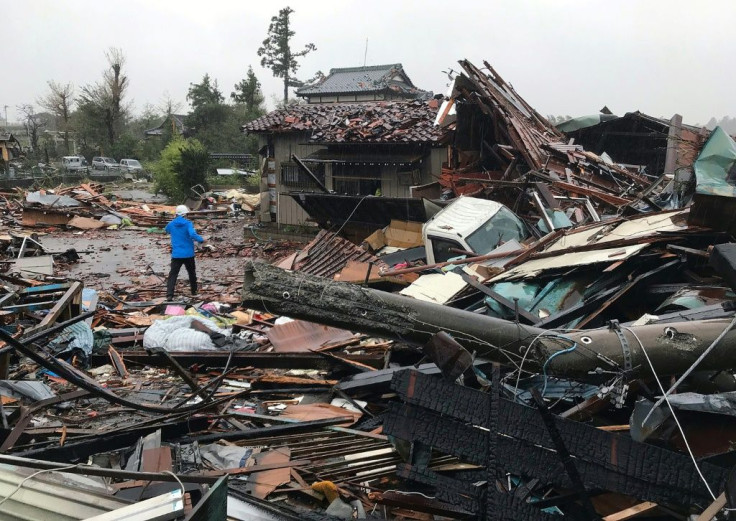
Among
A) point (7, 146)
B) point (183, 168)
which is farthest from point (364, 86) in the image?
point (7, 146)

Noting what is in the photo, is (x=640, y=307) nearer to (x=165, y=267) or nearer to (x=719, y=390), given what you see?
(x=719, y=390)

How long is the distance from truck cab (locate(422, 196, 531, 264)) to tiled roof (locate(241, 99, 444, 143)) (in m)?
6.08

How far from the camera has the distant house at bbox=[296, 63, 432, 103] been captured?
1422 inches

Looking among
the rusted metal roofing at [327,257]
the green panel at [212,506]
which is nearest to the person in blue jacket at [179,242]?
the rusted metal roofing at [327,257]

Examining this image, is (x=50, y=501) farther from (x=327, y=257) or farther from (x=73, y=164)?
(x=73, y=164)

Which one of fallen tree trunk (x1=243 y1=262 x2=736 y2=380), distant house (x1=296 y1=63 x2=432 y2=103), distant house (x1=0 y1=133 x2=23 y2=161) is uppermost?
distant house (x1=296 y1=63 x2=432 y2=103)

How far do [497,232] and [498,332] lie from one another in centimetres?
630

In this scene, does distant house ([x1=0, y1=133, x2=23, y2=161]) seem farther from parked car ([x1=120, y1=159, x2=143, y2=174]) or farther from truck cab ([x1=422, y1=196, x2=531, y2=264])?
truck cab ([x1=422, y1=196, x2=531, y2=264])

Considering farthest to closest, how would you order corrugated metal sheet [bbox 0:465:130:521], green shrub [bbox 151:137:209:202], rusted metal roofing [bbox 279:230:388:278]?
green shrub [bbox 151:137:209:202] → rusted metal roofing [bbox 279:230:388:278] → corrugated metal sheet [bbox 0:465:130:521]

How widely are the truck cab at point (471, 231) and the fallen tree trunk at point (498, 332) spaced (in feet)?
19.0

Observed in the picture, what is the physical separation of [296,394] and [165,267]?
1058cm

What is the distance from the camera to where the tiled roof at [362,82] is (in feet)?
120

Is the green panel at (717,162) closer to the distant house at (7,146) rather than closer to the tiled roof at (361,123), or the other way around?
the tiled roof at (361,123)

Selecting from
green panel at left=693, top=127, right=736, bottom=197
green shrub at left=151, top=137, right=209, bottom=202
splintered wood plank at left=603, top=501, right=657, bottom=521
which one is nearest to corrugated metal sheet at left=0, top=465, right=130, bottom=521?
splintered wood plank at left=603, top=501, right=657, bottom=521
